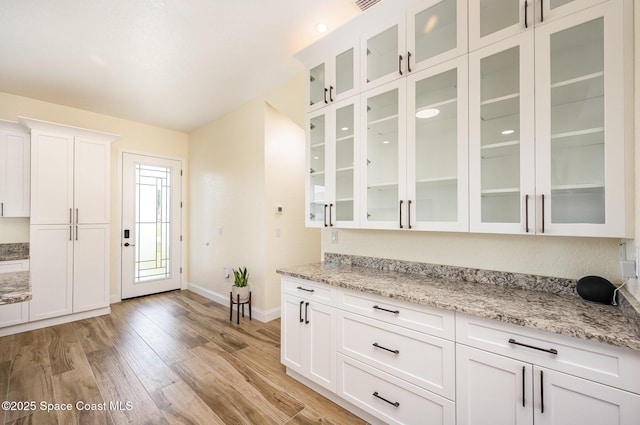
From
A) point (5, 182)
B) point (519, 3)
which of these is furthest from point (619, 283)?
point (5, 182)

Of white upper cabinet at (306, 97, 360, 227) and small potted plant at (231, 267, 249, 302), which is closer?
white upper cabinet at (306, 97, 360, 227)

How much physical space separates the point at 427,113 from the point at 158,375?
3005 mm

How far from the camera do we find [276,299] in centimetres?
367

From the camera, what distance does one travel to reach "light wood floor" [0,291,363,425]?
1.86 metres

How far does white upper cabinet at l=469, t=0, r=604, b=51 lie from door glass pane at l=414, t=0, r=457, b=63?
0.42 ft

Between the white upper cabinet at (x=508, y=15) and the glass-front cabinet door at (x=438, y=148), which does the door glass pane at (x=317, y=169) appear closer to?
the glass-front cabinet door at (x=438, y=148)

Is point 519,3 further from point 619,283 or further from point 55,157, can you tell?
point 55,157

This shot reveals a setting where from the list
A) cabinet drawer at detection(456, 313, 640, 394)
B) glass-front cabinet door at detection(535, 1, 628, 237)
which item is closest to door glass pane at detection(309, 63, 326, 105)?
glass-front cabinet door at detection(535, 1, 628, 237)

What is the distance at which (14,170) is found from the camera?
3275 millimetres

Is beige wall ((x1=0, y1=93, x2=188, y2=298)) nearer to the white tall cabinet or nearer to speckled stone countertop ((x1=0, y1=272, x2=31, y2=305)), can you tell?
the white tall cabinet

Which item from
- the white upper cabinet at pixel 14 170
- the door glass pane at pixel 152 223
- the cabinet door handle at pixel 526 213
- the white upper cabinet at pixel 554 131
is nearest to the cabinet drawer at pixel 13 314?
the white upper cabinet at pixel 14 170

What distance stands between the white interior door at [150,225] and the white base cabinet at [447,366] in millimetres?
3654

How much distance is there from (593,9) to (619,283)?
1.35 m

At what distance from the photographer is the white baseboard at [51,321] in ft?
10.3
